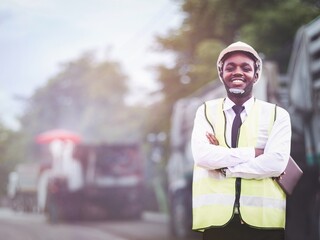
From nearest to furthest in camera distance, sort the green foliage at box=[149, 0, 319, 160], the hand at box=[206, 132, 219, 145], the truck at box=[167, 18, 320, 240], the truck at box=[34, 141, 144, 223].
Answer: the hand at box=[206, 132, 219, 145], the truck at box=[167, 18, 320, 240], the green foliage at box=[149, 0, 319, 160], the truck at box=[34, 141, 144, 223]

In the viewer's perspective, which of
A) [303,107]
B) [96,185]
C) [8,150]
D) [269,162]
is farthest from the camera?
[96,185]

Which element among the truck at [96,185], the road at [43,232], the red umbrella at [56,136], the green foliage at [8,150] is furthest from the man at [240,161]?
the truck at [96,185]

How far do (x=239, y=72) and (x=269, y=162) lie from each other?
446 mm

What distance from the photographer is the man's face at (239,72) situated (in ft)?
8.23

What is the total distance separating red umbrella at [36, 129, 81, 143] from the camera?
668 cm

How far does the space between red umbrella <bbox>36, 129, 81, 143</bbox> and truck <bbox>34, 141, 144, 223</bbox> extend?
890 millimetres

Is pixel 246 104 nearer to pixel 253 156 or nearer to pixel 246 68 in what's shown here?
pixel 246 68

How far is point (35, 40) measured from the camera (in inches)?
238

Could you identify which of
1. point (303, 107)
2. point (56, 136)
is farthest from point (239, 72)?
point (56, 136)

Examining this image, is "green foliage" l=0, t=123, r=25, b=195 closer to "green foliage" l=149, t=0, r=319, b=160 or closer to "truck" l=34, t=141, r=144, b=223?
"truck" l=34, t=141, r=144, b=223

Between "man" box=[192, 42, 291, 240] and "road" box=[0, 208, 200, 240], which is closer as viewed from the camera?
"man" box=[192, 42, 291, 240]

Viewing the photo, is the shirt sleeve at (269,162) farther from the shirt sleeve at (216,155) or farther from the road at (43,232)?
the road at (43,232)

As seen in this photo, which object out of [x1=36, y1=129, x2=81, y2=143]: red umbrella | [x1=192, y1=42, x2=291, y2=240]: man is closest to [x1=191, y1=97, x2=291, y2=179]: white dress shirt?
[x1=192, y1=42, x2=291, y2=240]: man

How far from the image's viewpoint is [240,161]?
7.87ft
